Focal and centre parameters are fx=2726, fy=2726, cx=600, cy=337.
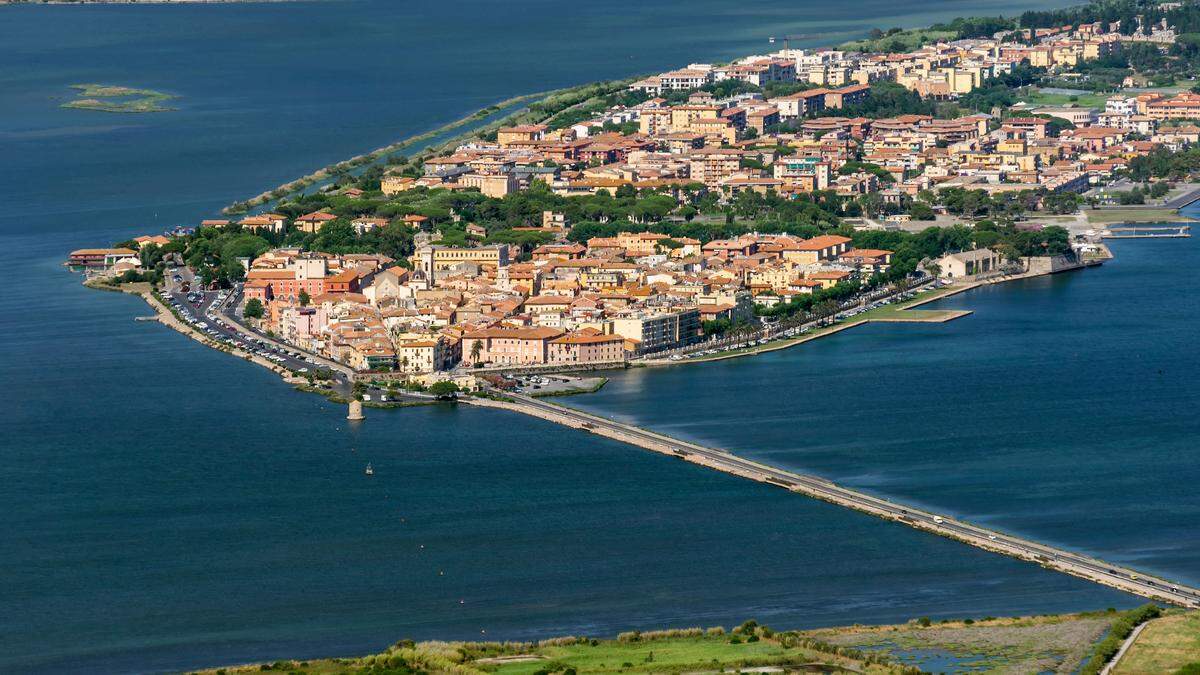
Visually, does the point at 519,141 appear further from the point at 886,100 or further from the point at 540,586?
the point at 540,586

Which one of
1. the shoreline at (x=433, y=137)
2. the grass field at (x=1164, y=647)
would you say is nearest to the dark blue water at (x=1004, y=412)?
the grass field at (x=1164, y=647)

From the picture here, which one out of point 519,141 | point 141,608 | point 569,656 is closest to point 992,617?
point 569,656

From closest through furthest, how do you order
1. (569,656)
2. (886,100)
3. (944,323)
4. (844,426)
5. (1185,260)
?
(569,656), (844,426), (944,323), (1185,260), (886,100)

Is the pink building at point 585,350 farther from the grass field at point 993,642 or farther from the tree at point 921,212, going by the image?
the tree at point 921,212

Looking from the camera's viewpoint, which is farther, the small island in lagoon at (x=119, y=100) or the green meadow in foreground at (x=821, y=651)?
the small island in lagoon at (x=119, y=100)

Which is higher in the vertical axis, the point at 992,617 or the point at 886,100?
the point at 886,100

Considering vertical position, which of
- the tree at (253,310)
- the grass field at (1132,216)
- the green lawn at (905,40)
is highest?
the green lawn at (905,40)

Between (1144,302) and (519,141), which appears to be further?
(519,141)
